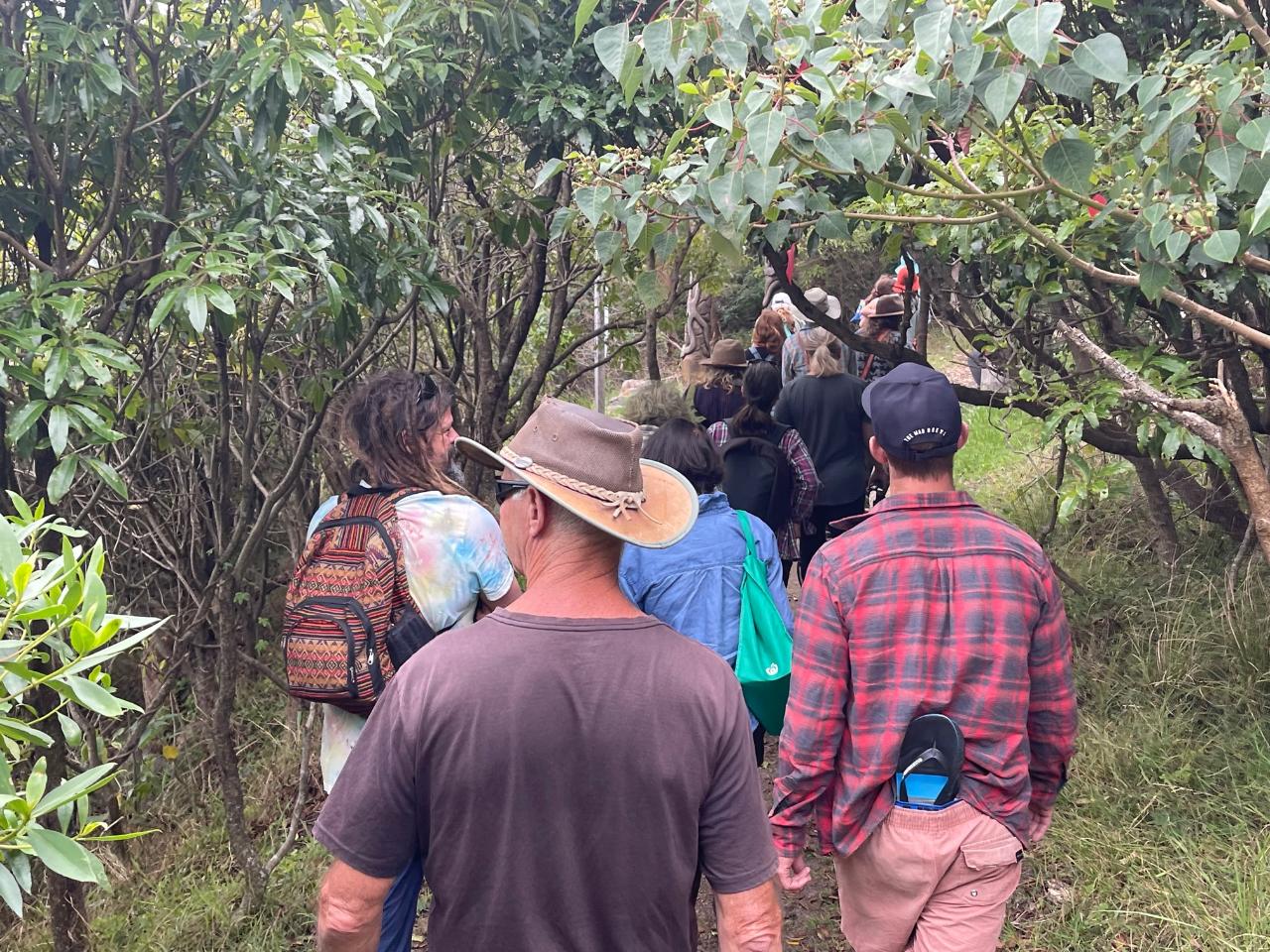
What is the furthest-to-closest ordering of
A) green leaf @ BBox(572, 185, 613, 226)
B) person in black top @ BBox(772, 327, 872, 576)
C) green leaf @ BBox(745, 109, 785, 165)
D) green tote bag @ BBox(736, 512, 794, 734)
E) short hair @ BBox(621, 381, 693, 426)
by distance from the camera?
person in black top @ BBox(772, 327, 872, 576), short hair @ BBox(621, 381, 693, 426), green tote bag @ BBox(736, 512, 794, 734), green leaf @ BBox(572, 185, 613, 226), green leaf @ BBox(745, 109, 785, 165)

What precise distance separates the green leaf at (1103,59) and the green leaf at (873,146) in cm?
39

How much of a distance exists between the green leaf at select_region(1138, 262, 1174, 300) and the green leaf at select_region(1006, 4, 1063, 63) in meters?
0.84

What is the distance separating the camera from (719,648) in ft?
10.8

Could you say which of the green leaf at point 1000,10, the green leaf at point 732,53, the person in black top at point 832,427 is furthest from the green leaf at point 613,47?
the person in black top at point 832,427

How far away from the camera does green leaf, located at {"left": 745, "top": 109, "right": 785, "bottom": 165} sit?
2176 mm

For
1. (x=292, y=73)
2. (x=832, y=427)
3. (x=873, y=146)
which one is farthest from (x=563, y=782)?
(x=832, y=427)

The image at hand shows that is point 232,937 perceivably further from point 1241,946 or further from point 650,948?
point 1241,946

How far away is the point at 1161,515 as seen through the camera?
582cm

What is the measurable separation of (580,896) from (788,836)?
0.96 m

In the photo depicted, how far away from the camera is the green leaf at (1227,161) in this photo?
2.21 meters

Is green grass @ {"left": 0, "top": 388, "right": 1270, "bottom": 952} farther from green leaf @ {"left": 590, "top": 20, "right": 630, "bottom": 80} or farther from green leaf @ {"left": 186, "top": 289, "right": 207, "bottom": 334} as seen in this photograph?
green leaf @ {"left": 590, "top": 20, "right": 630, "bottom": 80}

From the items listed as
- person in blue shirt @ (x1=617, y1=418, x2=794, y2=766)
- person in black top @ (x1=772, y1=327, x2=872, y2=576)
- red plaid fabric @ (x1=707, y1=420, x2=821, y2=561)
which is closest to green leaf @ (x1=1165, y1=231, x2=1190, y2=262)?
person in blue shirt @ (x1=617, y1=418, x2=794, y2=766)

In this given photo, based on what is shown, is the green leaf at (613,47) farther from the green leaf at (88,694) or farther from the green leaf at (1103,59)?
the green leaf at (88,694)

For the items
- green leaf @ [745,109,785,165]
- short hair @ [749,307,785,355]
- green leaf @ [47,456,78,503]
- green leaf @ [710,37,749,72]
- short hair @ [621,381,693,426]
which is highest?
green leaf @ [710,37,749,72]
